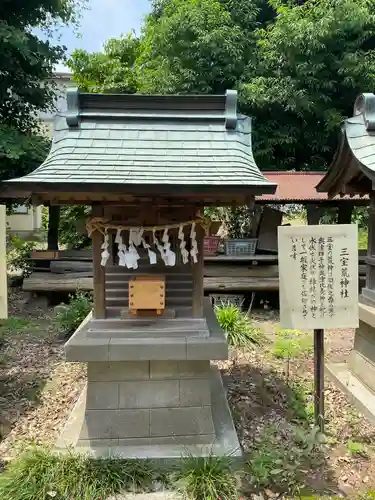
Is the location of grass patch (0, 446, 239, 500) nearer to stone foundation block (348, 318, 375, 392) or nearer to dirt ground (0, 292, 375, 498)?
dirt ground (0, 292, 375, 498)

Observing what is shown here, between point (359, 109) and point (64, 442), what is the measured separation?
5.44 m

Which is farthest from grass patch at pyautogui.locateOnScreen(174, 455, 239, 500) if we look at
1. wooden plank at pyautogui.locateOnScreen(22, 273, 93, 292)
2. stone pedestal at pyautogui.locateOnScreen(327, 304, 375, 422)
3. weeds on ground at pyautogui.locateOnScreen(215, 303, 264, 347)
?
wooden plank at pyautogui.locateOnScreen(22, 273, 93, 292)

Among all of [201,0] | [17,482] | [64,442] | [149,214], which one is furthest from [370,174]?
[201,0]

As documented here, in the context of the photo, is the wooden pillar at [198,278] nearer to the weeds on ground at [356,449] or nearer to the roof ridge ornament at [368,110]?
the weeds on ground at [356,449]

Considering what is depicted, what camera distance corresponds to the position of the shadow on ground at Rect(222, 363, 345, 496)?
3.65 metres

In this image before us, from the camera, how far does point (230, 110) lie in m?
4.55

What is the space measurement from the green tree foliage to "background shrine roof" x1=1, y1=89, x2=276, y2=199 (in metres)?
12.3

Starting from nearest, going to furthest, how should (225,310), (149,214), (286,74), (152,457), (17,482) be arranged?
(17,482)
(152,457)
(149,214)
(225,310)
(286,74)

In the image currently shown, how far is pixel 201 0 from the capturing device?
42.4 feet

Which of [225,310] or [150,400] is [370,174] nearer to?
[150,400]

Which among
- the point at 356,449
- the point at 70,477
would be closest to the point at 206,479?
the point at 70,477

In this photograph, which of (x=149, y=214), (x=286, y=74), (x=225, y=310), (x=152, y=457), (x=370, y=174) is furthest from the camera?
(x=286, y=74)

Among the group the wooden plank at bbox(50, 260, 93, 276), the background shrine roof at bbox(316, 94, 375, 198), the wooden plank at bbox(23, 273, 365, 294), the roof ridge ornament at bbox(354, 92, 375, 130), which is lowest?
the wooden plank at bbox(23, 273, 365, 294)

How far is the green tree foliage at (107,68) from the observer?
16078 millimetres
